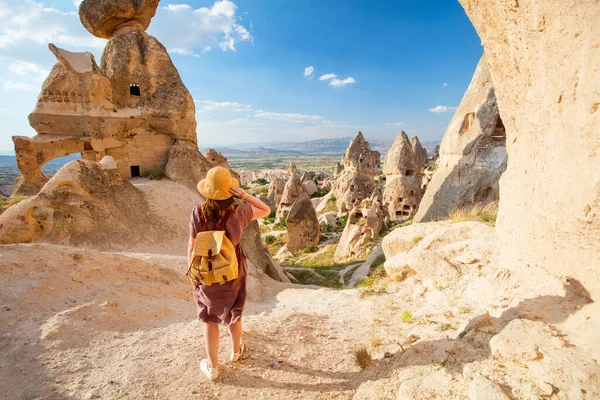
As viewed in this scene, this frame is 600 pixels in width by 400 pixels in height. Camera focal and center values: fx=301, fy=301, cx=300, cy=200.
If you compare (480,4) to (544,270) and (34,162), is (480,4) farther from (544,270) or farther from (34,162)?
(34,162)

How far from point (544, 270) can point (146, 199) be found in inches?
324

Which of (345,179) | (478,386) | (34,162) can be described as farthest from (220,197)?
(345,179)

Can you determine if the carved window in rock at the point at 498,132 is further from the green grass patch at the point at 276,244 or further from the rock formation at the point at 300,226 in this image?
the green grass patch at the point at 276,244

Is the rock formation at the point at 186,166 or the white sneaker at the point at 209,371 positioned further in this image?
the rock formation at the point at 186,166

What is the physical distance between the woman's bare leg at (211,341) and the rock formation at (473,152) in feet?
28.3

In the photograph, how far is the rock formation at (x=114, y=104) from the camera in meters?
9.38

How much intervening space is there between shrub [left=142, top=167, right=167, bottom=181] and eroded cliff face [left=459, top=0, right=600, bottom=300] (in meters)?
9.63

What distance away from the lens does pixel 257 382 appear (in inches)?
85.6

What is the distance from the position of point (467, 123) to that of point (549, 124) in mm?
7905

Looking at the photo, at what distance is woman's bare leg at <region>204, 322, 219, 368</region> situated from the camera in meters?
2.14

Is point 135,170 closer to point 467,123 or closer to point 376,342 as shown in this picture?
point 376,342

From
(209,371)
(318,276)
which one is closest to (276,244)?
(318,276)

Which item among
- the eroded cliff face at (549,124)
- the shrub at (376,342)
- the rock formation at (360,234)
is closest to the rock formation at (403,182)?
the rock formation at (360,234)

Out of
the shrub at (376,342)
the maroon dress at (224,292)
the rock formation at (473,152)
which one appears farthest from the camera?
the rock formation at (473,152)
